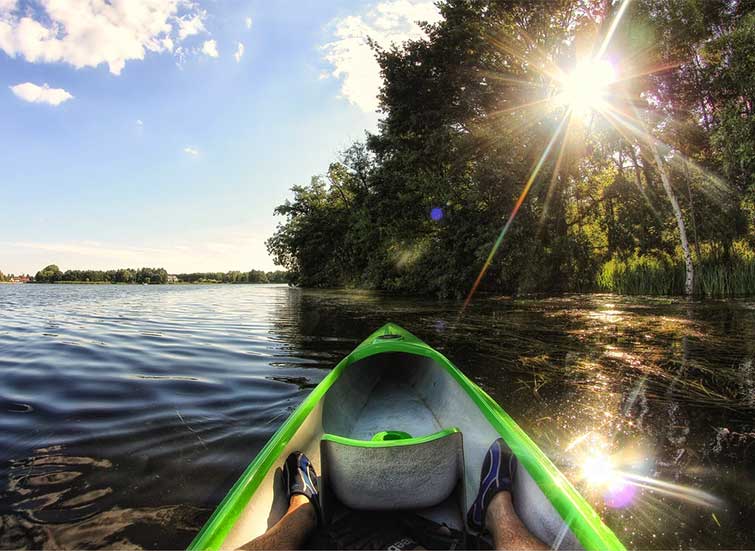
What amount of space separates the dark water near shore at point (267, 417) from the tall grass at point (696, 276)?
8.65 metres

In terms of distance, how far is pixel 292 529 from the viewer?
5.76ft

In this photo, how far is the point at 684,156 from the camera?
54.1ft

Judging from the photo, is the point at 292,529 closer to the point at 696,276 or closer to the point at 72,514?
the point at 72,514

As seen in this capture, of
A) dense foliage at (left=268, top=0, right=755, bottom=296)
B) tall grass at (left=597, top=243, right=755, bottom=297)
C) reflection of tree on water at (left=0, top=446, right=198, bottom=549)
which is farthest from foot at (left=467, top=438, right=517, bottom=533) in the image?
tall grass at (left=597, top=243, right=755, bottom=297)

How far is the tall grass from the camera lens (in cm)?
1400

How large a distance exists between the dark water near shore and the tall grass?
8651 millimetres

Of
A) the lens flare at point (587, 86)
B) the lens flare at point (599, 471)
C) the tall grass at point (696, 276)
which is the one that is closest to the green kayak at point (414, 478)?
the lens flare at point (599, 471)

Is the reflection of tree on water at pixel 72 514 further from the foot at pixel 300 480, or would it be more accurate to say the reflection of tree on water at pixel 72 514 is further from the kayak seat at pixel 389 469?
the kayak seat at pixel 389 469

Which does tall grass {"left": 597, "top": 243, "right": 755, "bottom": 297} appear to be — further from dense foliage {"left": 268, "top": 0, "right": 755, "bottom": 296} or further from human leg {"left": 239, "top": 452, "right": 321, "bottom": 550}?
human leg {"left": 239, "top": 452, "right": 321, "bottom": 550}

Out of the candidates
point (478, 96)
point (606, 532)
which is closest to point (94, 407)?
point (606, 532)

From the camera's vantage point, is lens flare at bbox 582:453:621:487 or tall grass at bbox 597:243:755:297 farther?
tall grass at bbox 597:243:755:297

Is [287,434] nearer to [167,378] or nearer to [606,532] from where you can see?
[606,532]

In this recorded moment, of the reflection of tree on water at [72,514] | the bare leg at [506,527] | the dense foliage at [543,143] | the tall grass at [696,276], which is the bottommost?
the reflection of tree on water at [72,514]

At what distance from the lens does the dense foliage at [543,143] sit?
49.6ft
